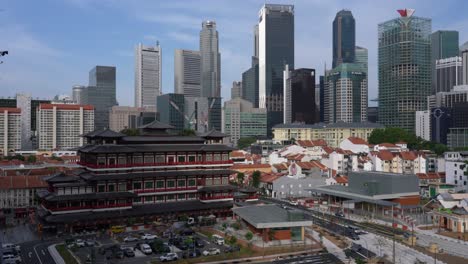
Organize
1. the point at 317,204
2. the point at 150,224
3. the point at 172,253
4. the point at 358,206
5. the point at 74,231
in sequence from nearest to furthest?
the point at 172,253
the point at 74,231
the point at 150,224
the point at 358,206
the point at 317,204

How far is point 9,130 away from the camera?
517ft

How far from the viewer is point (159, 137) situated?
60031mm

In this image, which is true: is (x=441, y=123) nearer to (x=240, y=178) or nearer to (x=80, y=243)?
(x=240, y=178)

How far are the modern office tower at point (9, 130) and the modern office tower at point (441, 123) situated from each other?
15106 centimetres

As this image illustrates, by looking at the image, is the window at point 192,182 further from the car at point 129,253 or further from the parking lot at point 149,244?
the car at point 129,253

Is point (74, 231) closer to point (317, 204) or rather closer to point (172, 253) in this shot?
point (172, 253)

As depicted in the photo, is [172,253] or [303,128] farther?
[303,128]

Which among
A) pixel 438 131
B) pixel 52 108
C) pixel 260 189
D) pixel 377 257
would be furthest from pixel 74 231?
pixel 438 131

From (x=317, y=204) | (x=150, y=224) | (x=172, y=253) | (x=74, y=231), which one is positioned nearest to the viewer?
(x=172, y=253)

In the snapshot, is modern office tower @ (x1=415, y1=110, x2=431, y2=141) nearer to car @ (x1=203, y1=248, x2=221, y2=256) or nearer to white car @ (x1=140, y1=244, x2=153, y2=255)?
car @ (x1=203, y1=248, x2=221, y2=256)

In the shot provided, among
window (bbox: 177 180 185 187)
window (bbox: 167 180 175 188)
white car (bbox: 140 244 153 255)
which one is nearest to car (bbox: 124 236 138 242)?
white car (bbox: 140 244 153 255)

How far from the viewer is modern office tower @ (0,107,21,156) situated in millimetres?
155000

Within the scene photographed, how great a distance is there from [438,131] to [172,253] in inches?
6455

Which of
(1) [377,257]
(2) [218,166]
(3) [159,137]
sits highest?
(3) [159,137]
